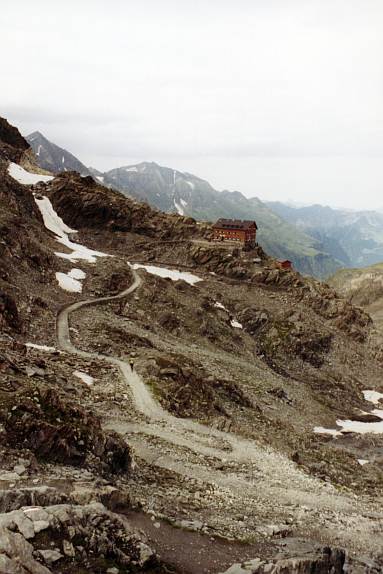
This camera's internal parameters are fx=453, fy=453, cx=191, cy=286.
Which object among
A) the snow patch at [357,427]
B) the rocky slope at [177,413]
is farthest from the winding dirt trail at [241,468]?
the snow patch at [357,427]

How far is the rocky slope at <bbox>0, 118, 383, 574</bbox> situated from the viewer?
68.8ft

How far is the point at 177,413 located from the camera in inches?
1750

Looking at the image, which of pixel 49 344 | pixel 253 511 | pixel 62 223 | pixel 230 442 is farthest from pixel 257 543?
pixel 62 223

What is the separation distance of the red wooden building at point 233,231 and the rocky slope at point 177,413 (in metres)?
11.6

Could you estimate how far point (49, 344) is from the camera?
53375 mm

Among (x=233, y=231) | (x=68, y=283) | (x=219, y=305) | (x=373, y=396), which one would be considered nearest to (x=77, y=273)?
(x=68, y=283)

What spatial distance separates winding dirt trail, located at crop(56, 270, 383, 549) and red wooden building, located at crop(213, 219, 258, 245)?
8597 cm

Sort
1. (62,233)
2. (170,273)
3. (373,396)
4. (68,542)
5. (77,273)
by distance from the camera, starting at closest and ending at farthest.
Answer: (68,542) < (77,273) < (373,396) < (170,273) < (62,233)

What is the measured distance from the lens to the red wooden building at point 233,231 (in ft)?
418

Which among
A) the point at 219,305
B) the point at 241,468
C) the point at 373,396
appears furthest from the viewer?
the point at 219,305

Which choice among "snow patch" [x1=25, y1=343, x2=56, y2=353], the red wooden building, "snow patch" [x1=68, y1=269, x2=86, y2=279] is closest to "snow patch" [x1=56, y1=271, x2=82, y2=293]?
"snow patch" [x1=68, y1=269, x2=86, y2=279]

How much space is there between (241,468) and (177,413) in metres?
10.2

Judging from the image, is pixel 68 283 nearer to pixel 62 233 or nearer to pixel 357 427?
pixel 62 233

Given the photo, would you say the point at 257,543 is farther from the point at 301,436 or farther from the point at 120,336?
the point at 120,336
